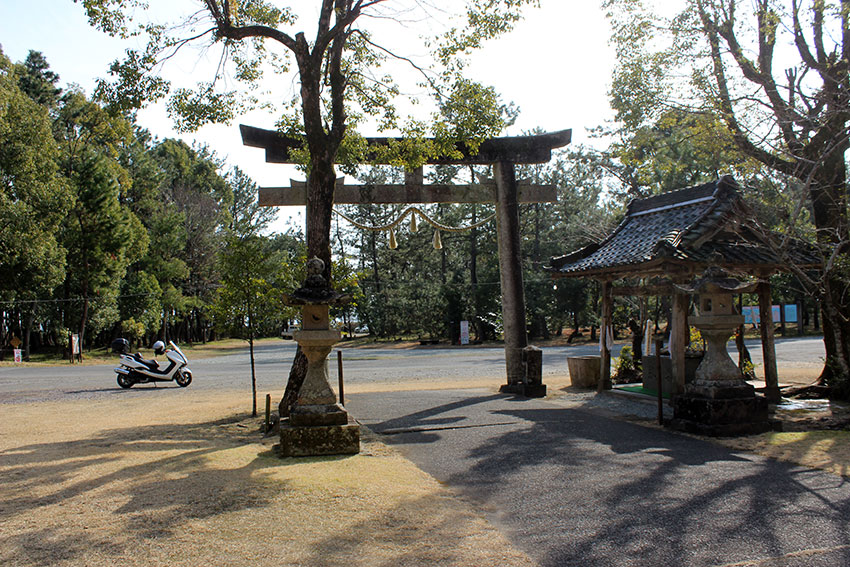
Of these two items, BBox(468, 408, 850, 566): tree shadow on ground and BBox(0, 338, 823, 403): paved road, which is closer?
BBox(468, 408, 850, 566): tree shadow on ground

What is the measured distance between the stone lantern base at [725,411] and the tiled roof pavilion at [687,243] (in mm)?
2068

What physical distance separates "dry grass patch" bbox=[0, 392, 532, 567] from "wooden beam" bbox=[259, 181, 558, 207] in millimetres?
5941

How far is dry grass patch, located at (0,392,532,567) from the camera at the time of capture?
3.91 meters

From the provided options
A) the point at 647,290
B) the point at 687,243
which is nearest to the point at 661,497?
the point at 687,243

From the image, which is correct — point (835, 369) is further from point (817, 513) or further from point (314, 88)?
point (314, 88)

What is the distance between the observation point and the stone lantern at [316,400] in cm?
698

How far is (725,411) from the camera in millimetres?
7816

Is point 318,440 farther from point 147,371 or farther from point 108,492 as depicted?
point 147,371

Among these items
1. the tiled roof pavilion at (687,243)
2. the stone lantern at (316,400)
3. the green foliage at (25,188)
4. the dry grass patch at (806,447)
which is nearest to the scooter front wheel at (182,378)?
the tiled roof pavilion at (687,243)

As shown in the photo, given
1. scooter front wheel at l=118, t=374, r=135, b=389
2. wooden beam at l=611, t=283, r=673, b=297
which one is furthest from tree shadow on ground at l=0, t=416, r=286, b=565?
scooter front wheel at l=118, t=374, r=135, b=389

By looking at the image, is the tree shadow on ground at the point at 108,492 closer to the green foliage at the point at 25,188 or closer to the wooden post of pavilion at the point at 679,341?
the wooden post of pavilion at the point at 679,341

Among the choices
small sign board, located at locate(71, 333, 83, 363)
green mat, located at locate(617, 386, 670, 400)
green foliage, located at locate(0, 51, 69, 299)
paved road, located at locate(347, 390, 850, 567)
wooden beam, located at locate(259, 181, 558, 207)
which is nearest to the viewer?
paved road, located at locate(347, 390, 850, 567)

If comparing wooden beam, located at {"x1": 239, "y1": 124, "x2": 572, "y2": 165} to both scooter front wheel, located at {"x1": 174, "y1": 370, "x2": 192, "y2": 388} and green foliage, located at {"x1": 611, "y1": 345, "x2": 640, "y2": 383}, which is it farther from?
scooter front wheel, located at {"x1": 174, "y1": 370, "x2": 192, "y2": 388}

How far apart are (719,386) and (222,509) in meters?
6.22
